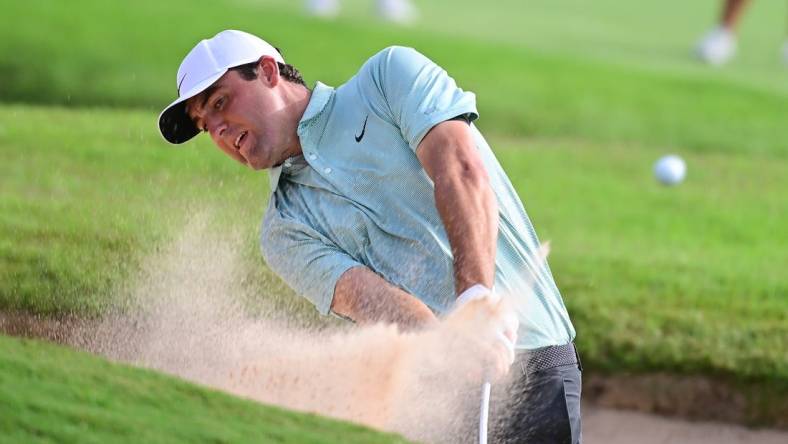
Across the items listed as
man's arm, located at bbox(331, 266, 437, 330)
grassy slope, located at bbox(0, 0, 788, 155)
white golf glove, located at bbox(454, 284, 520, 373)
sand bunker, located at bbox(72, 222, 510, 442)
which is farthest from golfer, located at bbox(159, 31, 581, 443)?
grassy slope, located at bbox(0, 0, 788, 155)

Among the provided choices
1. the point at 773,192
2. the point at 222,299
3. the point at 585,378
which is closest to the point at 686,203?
the point at 773,192

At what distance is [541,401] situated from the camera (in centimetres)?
378

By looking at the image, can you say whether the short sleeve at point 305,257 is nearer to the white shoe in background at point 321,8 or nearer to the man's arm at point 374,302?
the man's arm at point 374,302

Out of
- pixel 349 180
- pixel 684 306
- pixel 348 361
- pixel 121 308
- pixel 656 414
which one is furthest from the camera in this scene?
pixel 684 306

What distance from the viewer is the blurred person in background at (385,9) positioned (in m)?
12.2

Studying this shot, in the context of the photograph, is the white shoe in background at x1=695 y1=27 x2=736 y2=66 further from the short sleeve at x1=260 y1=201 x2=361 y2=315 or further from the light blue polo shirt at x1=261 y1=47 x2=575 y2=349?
the short sleeve at x1=260 y1=201 x2=361 y2=315

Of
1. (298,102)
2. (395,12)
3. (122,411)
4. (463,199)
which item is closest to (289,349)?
(298,102)

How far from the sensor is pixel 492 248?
331 centimetres

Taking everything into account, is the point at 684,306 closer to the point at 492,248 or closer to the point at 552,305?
the point at 552,305

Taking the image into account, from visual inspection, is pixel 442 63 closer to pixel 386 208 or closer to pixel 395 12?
pixel 395 12

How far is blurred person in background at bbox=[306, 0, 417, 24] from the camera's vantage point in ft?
40.1

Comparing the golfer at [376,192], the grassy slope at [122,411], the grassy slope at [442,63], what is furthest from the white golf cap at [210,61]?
the grassy slope at [442,63]

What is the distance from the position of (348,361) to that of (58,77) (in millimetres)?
6357

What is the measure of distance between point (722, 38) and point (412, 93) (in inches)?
359
